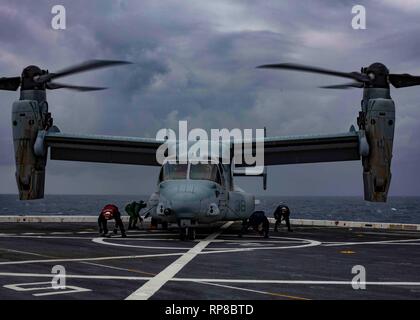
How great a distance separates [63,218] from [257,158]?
1489 cm

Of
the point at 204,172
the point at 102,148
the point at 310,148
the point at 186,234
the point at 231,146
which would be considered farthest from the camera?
the point at 102,148

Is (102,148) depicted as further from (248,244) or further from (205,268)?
(205,268)

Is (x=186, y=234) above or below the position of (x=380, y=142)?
below

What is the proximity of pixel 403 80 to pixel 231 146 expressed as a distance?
8360mm

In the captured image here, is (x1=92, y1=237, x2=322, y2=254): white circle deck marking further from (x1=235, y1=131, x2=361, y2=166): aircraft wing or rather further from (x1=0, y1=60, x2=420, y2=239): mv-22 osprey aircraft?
(x1=235, y1=131, x2=361, y2=166): aircraft wing

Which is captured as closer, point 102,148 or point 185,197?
point 185,197

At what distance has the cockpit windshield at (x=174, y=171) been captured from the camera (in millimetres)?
21380

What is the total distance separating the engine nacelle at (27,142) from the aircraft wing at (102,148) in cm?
77

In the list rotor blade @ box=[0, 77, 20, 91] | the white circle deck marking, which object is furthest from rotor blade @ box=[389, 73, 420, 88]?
rotor blade @ box=[0, 77, 20, 91]

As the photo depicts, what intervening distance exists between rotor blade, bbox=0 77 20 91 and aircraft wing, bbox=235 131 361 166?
1161 centimetres

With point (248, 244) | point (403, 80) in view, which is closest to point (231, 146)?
point (248, 244)

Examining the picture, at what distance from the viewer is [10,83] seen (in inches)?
1064

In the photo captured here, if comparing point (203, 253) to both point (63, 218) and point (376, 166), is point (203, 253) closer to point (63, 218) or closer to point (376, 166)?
point (376, 166)
